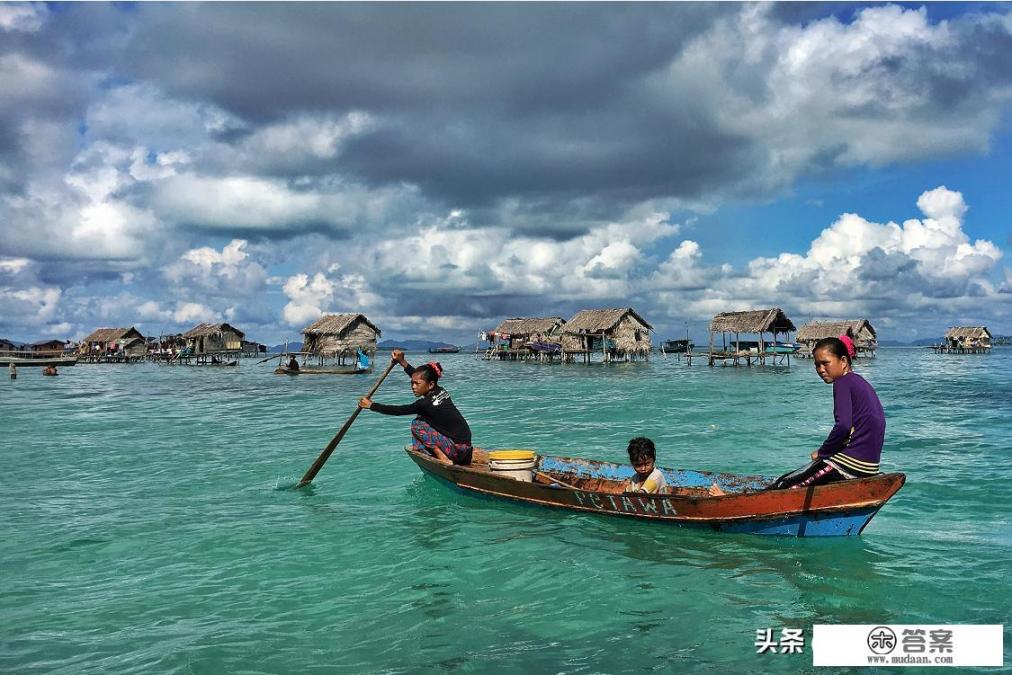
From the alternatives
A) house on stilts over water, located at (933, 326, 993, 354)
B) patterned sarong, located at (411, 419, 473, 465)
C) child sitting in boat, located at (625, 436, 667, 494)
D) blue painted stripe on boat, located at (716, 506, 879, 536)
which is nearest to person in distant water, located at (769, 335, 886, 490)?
blue painted stripe on boat, located at (716, 506, 879, 536)

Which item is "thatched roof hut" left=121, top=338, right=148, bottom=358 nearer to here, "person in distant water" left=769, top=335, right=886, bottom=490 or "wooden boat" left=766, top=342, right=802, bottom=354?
"wooden boat" left=766, top=342, right=802, bottom=354

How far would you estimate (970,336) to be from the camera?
2955 inches

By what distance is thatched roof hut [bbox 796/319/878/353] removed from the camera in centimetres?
5509

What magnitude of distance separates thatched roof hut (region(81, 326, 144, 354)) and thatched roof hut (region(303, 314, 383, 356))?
100 ft

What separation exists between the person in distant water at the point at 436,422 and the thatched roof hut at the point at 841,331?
172 ft

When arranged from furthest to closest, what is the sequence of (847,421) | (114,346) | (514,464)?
(114,346), (514,464), (847,421)

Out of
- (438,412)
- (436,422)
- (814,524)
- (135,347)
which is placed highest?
(135,347)

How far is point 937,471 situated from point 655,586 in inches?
311

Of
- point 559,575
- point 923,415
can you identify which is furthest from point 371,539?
point 923,415

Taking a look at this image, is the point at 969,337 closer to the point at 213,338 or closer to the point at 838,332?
the point at 838,332

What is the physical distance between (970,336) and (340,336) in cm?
7355

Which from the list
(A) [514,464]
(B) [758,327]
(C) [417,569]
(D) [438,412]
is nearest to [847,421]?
(A) [514,464]

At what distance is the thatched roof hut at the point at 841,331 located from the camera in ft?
181

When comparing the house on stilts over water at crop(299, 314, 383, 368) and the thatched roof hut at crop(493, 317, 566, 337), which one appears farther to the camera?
the thatched roof hut at crop(493, 317, 566, 337)
